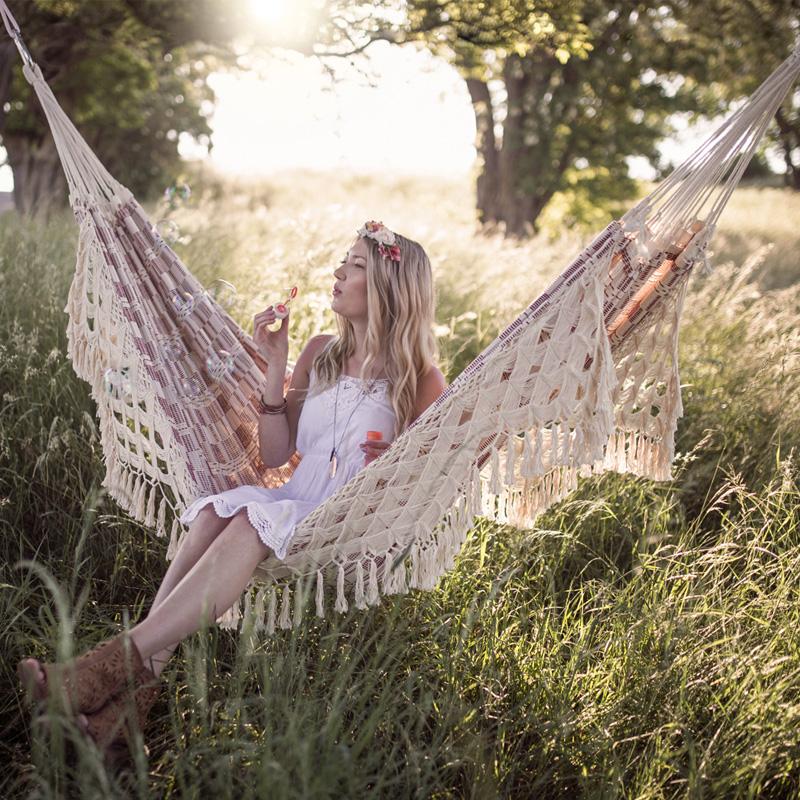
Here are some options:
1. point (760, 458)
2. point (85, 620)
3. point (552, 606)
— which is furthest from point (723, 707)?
point (85, 620)

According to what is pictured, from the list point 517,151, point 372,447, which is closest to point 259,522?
point 372,447

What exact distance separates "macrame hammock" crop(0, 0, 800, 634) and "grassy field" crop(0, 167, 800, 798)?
137 millimetres

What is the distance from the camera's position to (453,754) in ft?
5.06

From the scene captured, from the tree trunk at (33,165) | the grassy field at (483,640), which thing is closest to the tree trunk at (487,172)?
the tree trunk at (33,165)

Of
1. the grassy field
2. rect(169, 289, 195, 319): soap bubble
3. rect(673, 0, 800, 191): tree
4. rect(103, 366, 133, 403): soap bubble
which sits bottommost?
the grassy field

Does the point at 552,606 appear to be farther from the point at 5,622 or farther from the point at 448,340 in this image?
the point at 448,340

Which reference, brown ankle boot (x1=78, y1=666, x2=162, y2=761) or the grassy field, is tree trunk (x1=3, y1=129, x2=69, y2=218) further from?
brown ankle boot (x1=78, y1=666, x2=162, y2=761)

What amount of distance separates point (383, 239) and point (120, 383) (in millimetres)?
737

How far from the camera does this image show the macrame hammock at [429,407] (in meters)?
1.82

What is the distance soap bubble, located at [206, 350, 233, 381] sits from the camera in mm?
2254

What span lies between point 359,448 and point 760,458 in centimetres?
129

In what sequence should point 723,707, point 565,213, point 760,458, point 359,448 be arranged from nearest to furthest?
1. point 723,707
2. point 359,448
3. point 760,458
4. point 565,213

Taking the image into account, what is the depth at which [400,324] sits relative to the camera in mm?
2270

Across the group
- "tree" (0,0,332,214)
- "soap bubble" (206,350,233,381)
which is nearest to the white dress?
"soap bubble" (206,350,233,381)
